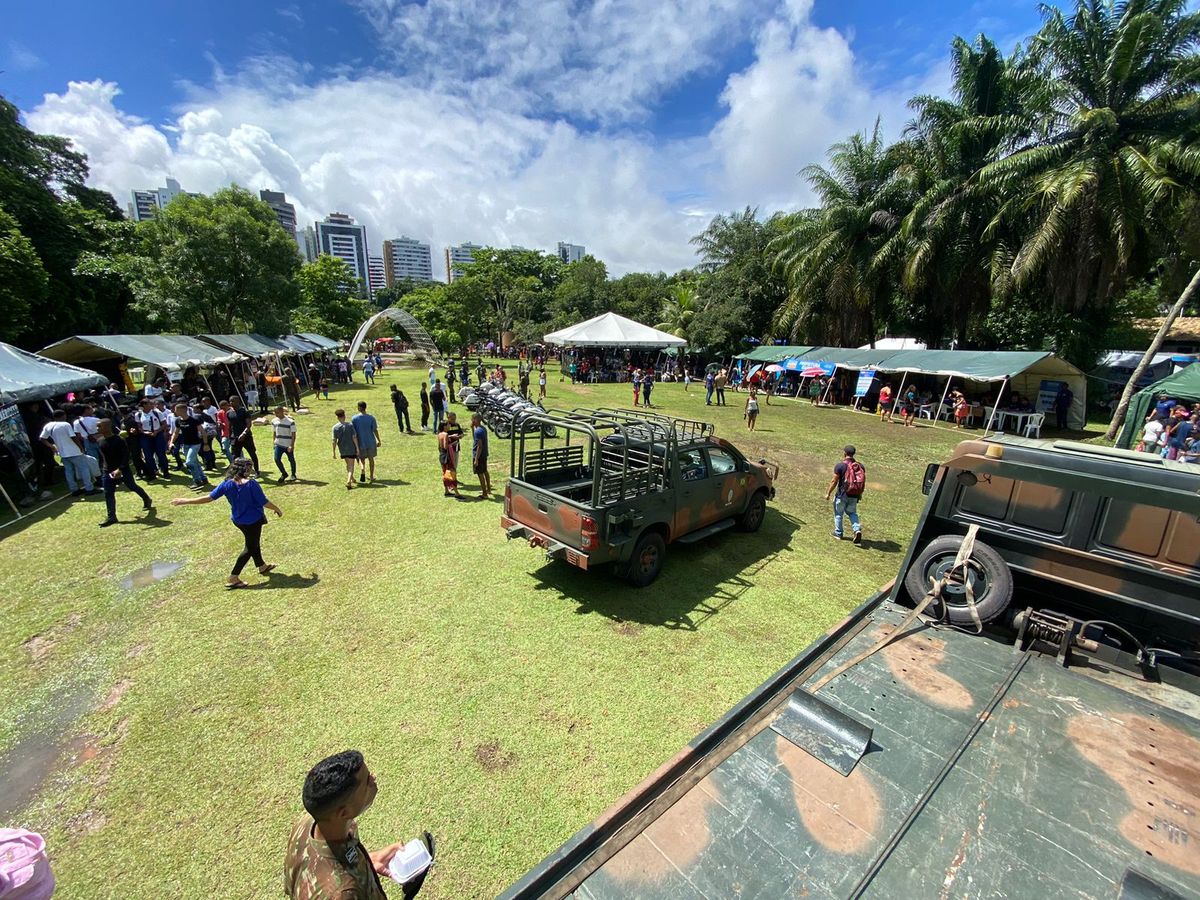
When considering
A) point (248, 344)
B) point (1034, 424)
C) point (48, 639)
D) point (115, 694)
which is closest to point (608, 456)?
point (115, 694)

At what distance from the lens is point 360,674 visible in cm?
489

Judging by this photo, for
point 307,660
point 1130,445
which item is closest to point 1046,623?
point 307,660

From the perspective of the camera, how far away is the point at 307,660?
5.06m

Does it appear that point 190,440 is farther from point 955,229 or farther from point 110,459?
point 955,229

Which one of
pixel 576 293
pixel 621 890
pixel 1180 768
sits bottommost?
pixel 621 890

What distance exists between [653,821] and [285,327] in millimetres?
36117

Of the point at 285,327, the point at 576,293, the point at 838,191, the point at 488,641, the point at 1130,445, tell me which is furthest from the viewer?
the point at 576,293

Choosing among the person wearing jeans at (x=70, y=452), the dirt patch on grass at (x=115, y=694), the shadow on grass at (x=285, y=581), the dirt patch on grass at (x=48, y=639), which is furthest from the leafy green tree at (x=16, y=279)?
the dirt patch on grass at (x=115, y=694)

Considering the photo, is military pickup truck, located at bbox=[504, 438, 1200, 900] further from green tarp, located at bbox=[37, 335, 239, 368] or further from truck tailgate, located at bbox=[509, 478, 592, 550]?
green tarp, located at bbox=[37, 335, 239, 368]

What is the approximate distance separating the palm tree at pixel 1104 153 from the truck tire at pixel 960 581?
769 inches

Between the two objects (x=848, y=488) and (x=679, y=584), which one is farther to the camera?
(x=848, y=488)

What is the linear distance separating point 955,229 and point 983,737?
27046mm

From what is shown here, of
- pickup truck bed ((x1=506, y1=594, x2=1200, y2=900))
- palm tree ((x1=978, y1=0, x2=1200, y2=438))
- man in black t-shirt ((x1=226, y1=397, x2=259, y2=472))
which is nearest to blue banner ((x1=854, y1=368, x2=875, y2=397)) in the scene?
palm tree ((x1=978, y1=0, x2=1200, y2=438))

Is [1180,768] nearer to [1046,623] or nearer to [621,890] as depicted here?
[1046,623]
